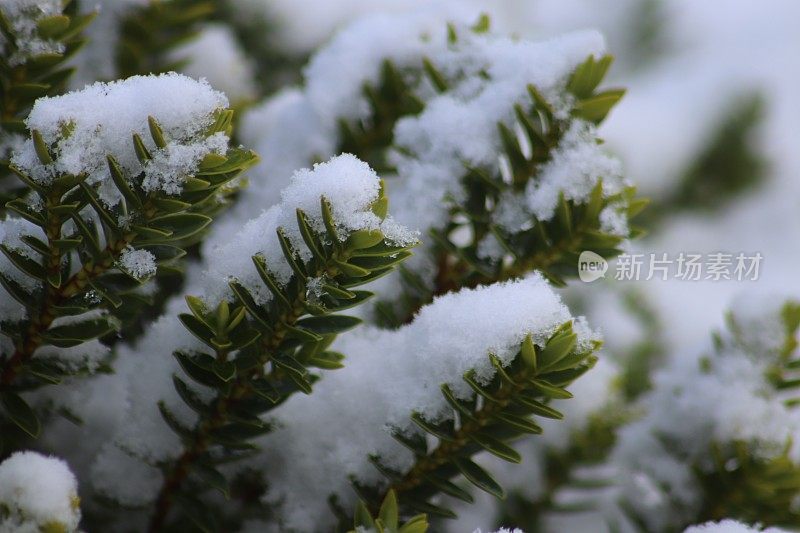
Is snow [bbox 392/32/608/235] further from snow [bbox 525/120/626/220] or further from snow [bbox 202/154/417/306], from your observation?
snow [bbox 202/154/417/306]

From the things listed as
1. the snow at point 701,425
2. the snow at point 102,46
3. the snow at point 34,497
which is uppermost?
the snow at point 102,46

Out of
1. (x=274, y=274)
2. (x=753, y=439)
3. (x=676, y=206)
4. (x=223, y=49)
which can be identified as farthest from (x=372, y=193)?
(x=676, y=206)

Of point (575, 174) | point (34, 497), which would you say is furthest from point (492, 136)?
point (34, 497)

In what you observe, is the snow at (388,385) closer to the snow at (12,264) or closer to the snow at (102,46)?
the snow at (12,264)

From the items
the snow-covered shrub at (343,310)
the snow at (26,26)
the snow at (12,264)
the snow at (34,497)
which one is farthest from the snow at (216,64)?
the snow at (34,497)

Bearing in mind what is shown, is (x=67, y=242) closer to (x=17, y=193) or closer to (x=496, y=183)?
(x=17, y=193)

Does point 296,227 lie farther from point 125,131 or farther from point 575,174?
point 575,174

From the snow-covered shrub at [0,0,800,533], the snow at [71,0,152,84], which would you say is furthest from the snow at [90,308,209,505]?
the snow at [71,0,152,84]
